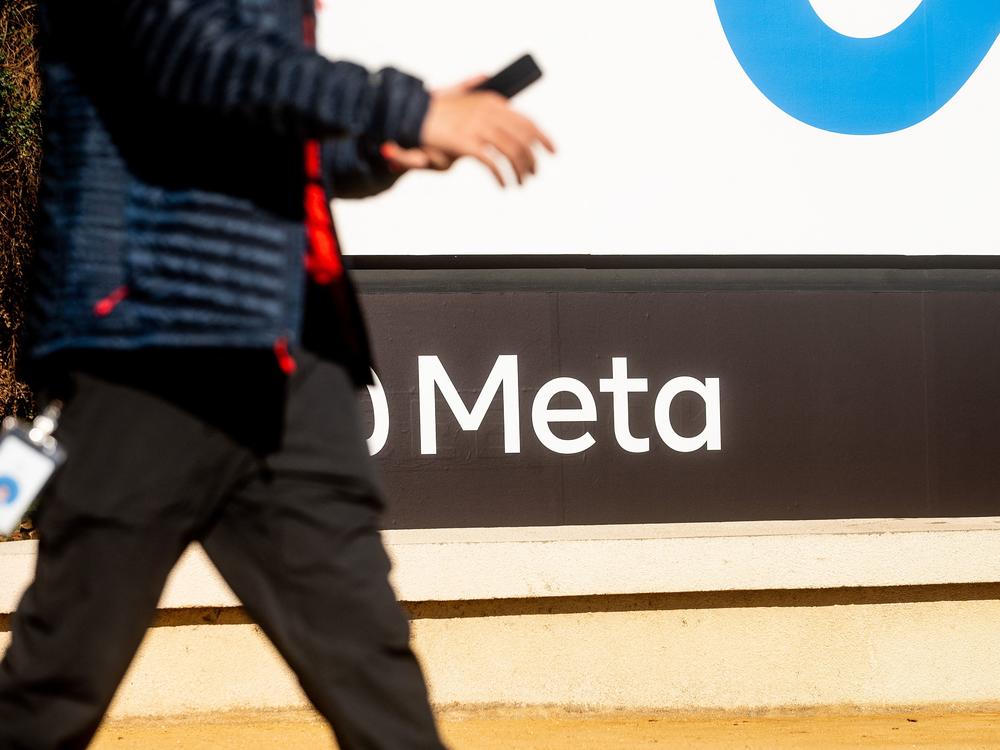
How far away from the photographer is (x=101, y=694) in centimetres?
171

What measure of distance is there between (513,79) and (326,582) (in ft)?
2.33

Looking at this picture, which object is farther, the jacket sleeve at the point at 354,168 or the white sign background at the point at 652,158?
the white sign background at the point at 652,158

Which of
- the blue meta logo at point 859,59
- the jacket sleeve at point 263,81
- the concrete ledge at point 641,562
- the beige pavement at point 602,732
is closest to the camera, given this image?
the jacket sleeve at point 263,81

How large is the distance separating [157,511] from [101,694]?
0.24m

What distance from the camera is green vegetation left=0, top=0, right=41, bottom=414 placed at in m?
4.66

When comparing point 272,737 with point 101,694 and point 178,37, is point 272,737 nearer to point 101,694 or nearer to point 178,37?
point 101,694

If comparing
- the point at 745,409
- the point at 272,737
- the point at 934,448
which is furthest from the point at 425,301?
the point at 934,448

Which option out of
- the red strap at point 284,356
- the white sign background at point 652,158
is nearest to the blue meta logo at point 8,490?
the red strap at point 284,356

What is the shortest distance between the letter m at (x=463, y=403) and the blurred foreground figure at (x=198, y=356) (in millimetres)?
2715

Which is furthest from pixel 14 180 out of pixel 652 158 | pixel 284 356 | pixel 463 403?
pixel 284 356

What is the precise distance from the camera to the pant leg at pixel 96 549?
5.46ft

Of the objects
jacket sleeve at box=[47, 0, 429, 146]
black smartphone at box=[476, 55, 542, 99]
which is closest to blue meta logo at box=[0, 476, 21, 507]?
jacket sleeve at box=[47, 0, 429, 146]

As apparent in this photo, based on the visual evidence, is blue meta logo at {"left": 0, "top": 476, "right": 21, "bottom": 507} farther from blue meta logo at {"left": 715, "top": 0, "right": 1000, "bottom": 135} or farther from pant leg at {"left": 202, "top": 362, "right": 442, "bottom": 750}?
blue meta logo at {"left": 715, "top": 0, "right": 1000, "bottom": 135}

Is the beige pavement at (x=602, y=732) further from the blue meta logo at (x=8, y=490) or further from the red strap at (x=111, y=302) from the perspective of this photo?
the red strap at (x=111, y=302)
